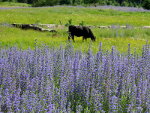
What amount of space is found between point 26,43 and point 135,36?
8.76m

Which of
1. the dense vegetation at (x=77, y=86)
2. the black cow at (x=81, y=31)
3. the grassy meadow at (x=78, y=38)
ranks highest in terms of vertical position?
the dense vegetation at (x=77, y=86)

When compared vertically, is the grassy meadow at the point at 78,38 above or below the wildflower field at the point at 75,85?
below

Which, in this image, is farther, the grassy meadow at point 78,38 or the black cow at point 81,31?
the black cow at point 81,31

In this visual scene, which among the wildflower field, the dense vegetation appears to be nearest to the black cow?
the wildflower field

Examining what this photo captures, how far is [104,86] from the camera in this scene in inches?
260

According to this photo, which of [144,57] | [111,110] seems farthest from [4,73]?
[144,57]

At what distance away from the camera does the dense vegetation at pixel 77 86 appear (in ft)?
18.2

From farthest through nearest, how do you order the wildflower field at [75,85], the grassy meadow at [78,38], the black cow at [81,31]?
the black cow at [81,31], the grassy meadow at [78,38], the wildflower field at [75,85]

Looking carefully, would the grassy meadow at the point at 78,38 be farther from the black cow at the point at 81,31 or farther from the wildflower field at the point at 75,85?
the wildflower field at the point at 75,85

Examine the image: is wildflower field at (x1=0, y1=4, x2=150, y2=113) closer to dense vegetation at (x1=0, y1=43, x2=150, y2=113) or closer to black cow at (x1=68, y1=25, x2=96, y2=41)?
dense vegetation at (x1=0, y1=43, x2=150, y2=113)

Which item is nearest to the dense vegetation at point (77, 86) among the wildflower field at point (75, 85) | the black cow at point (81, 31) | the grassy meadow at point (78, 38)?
the wildflower field at point (75, 85)

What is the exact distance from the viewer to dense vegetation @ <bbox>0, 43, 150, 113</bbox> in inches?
219

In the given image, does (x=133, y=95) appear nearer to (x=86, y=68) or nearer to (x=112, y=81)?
(x=112, y=81)

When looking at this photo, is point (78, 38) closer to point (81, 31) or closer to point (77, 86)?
point (81, 31)
